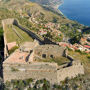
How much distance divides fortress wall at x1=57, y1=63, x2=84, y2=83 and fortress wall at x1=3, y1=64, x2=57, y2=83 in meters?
0.66

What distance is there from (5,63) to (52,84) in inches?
203

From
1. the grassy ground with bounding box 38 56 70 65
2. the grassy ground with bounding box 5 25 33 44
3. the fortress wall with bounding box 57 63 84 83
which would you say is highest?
the grassy ground with bounding box 5 25 33 44

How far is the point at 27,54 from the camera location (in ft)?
61.8

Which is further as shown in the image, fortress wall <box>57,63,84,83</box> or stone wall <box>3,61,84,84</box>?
fortress wall <box>57,63,84,83</box>

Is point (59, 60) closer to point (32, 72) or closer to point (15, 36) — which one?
point (32, 72)

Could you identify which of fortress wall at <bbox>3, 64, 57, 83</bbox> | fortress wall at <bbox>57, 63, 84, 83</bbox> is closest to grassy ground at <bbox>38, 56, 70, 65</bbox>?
fortress wall at <bbox>57, 63, 84, 83</bbox>

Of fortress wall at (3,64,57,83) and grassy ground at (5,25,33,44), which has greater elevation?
grassy ground at (5,25,33,44)

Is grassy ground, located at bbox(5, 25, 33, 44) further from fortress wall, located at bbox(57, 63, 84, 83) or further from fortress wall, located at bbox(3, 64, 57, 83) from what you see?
fortress wall, located at bbox(57, 63, 84, 83)

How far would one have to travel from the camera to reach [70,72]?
59.6 feet

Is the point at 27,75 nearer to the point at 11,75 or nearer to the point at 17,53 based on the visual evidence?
the point at 11,75

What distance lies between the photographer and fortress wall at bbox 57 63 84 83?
17.3 metres

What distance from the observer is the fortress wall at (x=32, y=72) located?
16734 millimetres

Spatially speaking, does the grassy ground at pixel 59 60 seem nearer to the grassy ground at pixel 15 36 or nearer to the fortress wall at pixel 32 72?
the fortress wall at pixel 32 72

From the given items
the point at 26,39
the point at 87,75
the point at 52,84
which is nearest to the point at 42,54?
the point at 52,84
